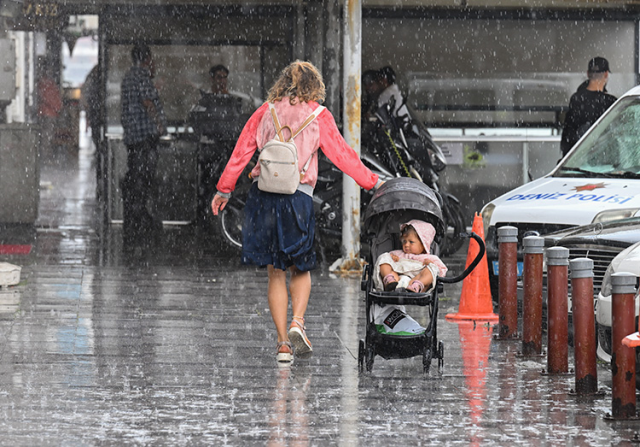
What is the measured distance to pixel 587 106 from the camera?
13.7 m

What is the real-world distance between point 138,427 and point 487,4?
37.5 feet

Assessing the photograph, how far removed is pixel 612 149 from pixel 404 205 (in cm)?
337

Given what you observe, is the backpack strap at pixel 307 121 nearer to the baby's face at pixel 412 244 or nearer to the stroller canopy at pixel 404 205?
the stroller canopy at pixel 404 205

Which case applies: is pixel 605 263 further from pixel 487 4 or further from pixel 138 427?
pixel 487 4

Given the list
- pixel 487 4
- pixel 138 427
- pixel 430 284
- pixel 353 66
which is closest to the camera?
pixel 138 427

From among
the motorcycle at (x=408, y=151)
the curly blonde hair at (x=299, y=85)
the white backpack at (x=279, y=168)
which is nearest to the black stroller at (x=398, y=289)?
the white backpack at (x=279, y=168)

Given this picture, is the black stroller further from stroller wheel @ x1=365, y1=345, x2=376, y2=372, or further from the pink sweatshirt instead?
the pink sweatshirt

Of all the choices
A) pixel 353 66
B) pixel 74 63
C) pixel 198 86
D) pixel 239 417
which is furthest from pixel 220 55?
pixel 74 63

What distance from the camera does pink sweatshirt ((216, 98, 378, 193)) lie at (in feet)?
24.5

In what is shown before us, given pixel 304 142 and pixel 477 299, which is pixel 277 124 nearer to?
pixel 304 142

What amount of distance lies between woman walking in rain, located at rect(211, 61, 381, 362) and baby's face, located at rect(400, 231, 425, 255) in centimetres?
45

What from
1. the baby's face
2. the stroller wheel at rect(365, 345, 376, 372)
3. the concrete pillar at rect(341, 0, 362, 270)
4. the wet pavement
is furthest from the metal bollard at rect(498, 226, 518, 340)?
the concrete pillar at rect(341, 0, 362, 270)

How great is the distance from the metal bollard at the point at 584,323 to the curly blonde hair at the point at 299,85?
2044 millimetres

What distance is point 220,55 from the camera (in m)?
16.3
